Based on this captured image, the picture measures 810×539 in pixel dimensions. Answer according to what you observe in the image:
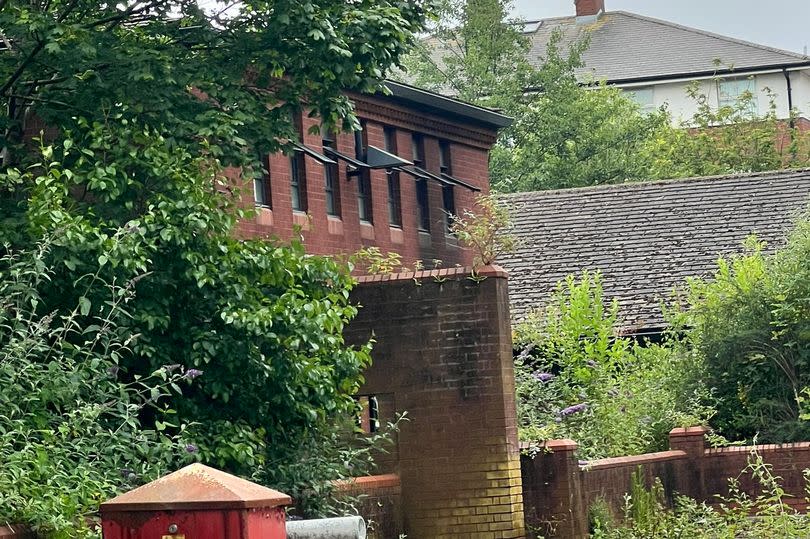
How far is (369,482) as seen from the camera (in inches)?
658

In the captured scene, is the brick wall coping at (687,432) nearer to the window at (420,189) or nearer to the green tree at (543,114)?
the window at (420,189)

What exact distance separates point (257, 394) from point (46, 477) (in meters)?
4.21

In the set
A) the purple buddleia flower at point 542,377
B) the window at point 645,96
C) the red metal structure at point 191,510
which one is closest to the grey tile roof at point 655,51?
the window at point 645,96

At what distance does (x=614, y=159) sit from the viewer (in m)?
54.2

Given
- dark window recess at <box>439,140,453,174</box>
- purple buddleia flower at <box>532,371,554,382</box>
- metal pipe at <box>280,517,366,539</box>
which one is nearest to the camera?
metal pipe at <box>280,517,366,539</box>

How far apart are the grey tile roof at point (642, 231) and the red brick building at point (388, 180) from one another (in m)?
3.34

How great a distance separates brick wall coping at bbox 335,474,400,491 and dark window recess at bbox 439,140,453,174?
12427mm

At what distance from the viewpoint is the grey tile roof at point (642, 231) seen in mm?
32247

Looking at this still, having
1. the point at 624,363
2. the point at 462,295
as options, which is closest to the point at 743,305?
the point at 624,363

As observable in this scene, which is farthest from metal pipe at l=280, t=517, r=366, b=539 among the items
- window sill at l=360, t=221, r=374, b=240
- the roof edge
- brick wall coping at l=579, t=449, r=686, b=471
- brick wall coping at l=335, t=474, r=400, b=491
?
Result: window sill at l=360, t=221, r=374, b=240

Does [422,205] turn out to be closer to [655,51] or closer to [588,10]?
[655,51]

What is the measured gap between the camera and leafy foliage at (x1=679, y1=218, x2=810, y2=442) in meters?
23.5

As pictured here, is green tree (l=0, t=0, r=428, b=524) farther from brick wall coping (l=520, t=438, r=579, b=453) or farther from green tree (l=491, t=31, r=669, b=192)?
green tree (l=491, t=31, r=669, b=192)

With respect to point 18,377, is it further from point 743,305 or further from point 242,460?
point 743,305
